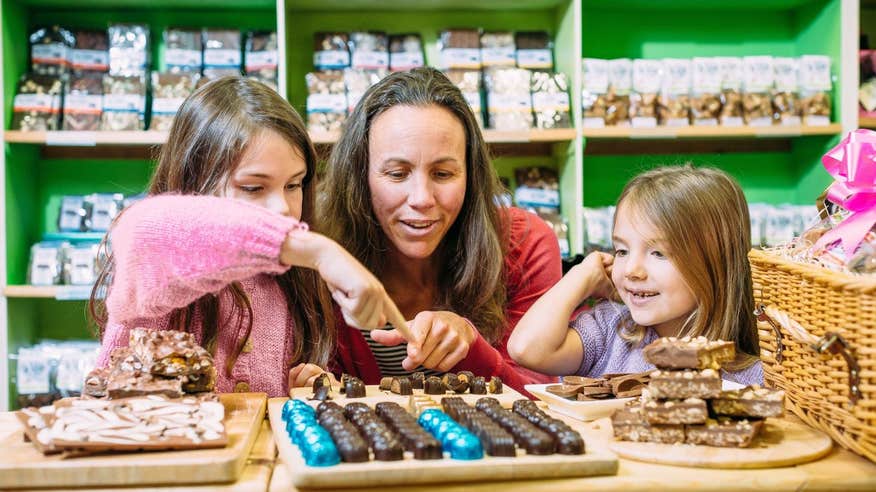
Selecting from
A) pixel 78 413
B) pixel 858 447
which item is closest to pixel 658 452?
pixel 858 447

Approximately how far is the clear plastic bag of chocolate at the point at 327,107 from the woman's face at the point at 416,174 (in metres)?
1.00

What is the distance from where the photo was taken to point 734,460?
98 cm

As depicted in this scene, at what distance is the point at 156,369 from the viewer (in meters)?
1.16

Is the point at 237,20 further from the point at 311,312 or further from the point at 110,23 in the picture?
the point at 311,312

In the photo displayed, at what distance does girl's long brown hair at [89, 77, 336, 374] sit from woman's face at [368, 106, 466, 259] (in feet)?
0.61

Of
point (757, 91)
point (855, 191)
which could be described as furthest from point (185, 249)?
point (757, 91)

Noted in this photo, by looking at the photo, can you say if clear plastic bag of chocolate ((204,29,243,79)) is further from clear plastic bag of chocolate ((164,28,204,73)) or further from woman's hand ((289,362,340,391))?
woman's hand ((289,362,340,391))

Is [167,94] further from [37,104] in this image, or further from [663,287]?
[663,287]

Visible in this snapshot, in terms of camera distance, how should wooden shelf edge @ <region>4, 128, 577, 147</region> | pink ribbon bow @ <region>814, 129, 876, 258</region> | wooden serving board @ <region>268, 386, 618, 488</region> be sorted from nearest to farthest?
wooden serving board @ <region>268, 386, 618, 488</region> < pink ribbon bow @ <region>814, 129, 876, 258</region> < wooden shelf edge @ <region>4, 128, 577, 147</region>

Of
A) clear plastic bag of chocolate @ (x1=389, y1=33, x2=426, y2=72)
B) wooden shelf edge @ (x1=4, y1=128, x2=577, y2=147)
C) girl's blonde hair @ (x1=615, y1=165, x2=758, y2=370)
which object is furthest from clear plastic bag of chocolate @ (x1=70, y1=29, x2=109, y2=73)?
girl's blonde hair @ (x1=615, y1=165, x2=758, y2=370)

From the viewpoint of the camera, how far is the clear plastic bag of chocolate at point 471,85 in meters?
3.01

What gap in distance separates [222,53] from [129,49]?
1.04 ft

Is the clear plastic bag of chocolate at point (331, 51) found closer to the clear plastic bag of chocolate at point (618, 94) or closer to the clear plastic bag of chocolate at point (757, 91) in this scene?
the clear plastic bag of chocolate at point (618, 94)

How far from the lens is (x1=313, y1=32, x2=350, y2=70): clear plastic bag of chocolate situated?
3064 millimetres
